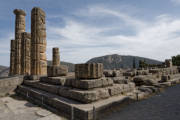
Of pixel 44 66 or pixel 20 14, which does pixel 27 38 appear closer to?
pixel 20 14

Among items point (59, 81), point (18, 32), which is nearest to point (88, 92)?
point (59, 81)

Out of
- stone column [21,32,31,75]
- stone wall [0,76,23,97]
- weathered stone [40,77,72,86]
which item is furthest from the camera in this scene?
stone column [21,32,31,75]

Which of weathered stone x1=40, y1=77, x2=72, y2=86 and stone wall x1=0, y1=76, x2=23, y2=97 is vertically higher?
weathered stone x1=40, y1=77, x2=72, y2=86

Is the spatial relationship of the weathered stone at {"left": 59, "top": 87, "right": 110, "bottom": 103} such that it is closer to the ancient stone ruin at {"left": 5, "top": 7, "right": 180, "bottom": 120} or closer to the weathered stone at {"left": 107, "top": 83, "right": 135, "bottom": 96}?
the ancient stone ruin at {"left": 5, "top": 7, "right": 180, "bottom": 120}

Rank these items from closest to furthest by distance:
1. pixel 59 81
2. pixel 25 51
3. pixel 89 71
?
pixel 89 71 → pixel 59 81 → pixel 25 51

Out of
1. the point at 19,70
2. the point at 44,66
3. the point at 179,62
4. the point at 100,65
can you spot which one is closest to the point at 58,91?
the point at 100,65

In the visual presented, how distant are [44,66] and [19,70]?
799 centimetres

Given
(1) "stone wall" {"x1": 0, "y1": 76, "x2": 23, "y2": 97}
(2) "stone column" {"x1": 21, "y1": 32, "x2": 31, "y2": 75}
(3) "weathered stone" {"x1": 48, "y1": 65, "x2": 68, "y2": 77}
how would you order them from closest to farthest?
(3) "weathered stone" {"x1": 48, "y1": 65, "x2": 68, "y2": 77} → (1) "stone wall" {"x1": 0, "y1": 76, "x2": 23, "y2": 97} → (2) "stone column" {"x1": 21, "y1": 32, "x2": 31, "y2": 75}

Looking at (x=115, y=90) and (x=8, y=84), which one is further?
(x=8, y=84)

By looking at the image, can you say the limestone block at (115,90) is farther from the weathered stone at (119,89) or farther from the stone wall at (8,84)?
the stone wall at (8,84)

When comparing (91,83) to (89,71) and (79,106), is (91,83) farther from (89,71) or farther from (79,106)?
(79,106)

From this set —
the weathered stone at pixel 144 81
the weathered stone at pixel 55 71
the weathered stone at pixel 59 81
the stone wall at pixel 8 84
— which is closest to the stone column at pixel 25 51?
the stone wall at pixel 8 84

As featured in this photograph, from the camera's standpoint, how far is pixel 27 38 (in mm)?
15414

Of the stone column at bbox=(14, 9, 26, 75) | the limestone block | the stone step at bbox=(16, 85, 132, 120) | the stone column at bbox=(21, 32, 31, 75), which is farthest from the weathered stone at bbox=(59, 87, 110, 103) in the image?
the stone column at bbox=(14, 9, 26, 75)
